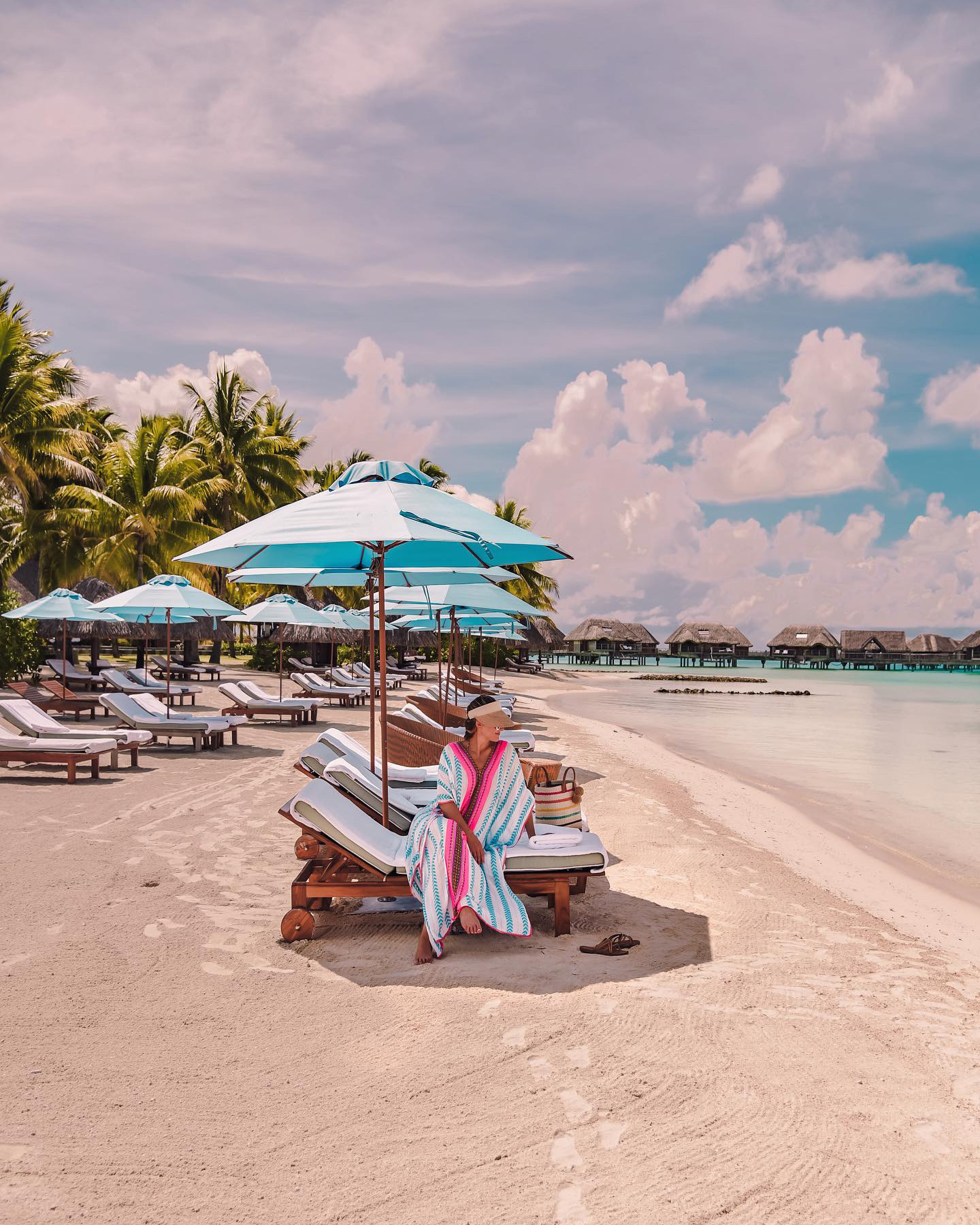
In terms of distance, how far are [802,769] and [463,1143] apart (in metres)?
12.9

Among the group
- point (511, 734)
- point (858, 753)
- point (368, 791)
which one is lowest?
point (858, 753)

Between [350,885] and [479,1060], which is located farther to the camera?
[350,885]

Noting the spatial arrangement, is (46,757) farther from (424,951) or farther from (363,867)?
(424,951)

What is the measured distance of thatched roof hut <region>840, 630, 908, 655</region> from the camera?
7788 centimetres

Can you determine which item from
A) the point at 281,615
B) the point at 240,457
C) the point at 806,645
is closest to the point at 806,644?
the point at 806,645

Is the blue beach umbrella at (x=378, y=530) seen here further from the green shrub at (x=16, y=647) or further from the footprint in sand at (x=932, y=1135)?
the green shrub at (x=16, y=647)

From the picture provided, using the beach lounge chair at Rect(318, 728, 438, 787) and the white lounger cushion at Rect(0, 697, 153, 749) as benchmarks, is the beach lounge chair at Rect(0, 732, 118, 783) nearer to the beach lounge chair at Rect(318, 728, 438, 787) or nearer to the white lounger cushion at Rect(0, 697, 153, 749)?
the white lounger cushion at Rect(0, 697, 153, 749)

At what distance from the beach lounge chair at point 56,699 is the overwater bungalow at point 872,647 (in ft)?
239

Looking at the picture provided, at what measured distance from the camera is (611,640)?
72.7 m

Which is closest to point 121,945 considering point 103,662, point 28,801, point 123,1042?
point 123,1042

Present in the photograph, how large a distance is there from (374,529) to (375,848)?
1.64m

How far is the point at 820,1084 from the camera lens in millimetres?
3031

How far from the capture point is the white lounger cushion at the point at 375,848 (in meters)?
4.48

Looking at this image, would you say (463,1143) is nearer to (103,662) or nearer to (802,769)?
(802,769)
